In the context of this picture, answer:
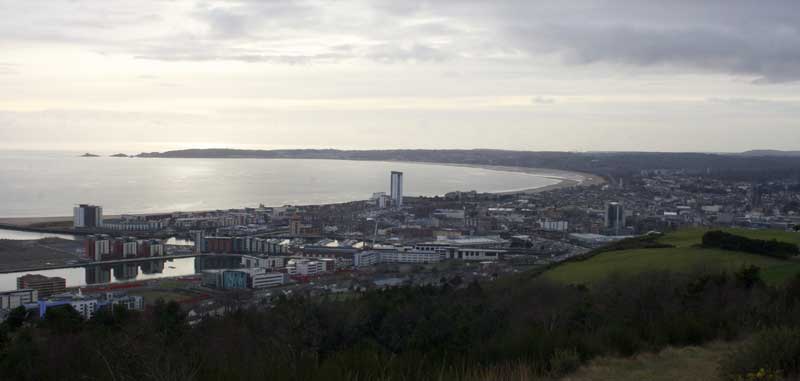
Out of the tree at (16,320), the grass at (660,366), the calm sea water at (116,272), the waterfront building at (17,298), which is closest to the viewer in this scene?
the grass at (660,366)

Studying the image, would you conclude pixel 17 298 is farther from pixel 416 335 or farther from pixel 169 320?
pixel 416 335

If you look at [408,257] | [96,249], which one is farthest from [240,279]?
[96,249]

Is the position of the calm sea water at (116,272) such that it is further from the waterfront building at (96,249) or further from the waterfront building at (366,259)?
the waterfront building at (366,259)

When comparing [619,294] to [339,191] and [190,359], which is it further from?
[339,191]

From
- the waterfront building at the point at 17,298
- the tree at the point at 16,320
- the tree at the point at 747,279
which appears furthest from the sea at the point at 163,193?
the tree at the point at 747,279

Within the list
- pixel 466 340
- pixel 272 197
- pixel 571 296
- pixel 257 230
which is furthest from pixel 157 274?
pixel 272 197
